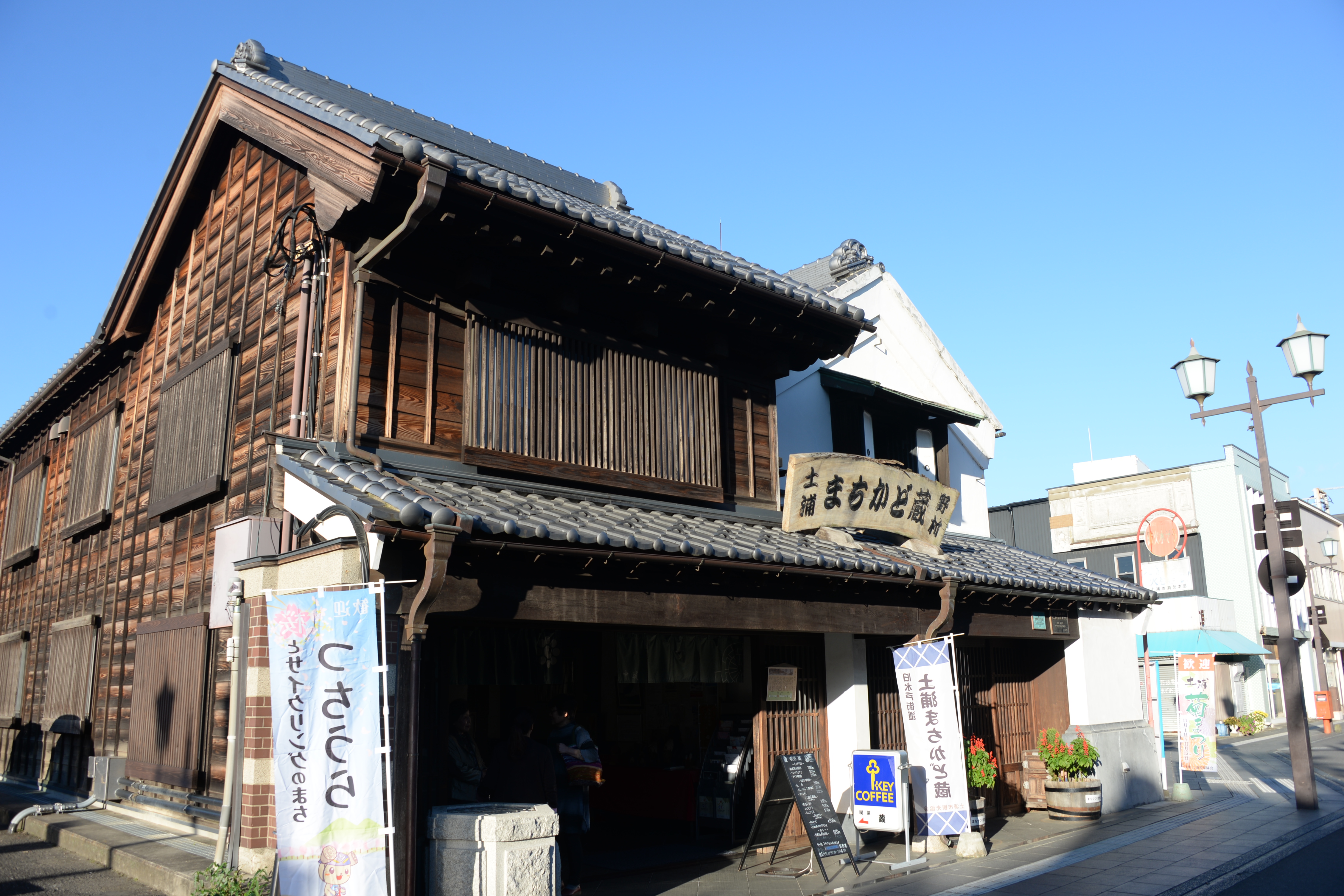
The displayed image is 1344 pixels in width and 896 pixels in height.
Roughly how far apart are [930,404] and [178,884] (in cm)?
1297

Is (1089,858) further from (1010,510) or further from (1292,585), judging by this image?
(1010,510)

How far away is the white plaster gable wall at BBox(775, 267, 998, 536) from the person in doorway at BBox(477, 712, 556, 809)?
939 cm

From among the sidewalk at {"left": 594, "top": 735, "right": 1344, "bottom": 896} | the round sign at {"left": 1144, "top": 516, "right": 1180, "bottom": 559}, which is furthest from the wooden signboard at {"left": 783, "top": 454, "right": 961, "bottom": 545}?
the round sign at {"left": 1144, "top": 516, "right": 1180, "bottom": 559}

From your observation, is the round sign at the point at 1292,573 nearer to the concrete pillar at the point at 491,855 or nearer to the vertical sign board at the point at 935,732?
the vertical sign board at the point at 935,732

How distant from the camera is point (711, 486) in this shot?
11578 mm

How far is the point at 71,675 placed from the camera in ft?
45.8

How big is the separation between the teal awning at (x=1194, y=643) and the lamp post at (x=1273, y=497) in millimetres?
15764

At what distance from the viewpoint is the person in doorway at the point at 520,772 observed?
8.66 m

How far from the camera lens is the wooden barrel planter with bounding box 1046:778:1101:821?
44.3 ft

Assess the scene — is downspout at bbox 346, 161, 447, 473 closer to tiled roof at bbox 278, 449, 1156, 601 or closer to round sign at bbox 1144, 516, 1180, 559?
tiled roof at bbox 278, 449, 1156, 601

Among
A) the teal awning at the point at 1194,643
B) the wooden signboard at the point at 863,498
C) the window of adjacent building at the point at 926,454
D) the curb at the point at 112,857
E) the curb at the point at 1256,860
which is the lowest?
the curb at the point at 1256,860

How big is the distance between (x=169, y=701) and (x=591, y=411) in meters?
6.08

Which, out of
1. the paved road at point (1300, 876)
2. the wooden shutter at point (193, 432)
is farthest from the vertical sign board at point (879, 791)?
the wooden shutter at point (193, 432)

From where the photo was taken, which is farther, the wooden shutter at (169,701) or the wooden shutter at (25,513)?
the wooden shutter at (25,513)
